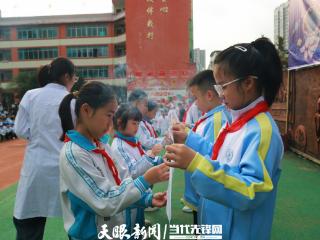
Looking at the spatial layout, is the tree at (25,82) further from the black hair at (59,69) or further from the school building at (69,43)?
the black hair at (59,69)

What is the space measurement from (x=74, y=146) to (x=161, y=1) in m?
11.1

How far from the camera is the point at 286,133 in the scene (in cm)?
820

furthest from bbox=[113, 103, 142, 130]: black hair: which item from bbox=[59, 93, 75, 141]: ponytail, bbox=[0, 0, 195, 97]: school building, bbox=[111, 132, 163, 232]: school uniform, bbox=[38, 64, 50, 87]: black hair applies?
bbox=[0, 0, 195, 97]: school building

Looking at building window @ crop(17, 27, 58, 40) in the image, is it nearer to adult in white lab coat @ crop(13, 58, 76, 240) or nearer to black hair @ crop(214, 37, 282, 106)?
adult in white lab coat @ crop(13, 58, 76, 240)

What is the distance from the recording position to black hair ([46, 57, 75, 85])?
104 inches

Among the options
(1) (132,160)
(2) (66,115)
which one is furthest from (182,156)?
(1) (132,160)

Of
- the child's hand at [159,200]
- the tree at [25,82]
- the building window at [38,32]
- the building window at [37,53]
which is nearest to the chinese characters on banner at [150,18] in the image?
the child's hand at [159,200]

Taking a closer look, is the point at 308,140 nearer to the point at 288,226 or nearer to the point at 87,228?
the point at 288,226

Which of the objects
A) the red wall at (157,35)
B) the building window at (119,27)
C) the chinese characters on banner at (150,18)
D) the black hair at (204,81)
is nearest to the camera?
the black hair at (204,81)

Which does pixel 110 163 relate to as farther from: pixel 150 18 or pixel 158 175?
pixel 150 18

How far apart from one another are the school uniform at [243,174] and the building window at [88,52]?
109ft

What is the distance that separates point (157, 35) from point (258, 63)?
36.0 feet

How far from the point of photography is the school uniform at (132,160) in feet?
7.78

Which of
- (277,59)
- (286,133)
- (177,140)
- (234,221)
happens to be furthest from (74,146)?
(286,133)
